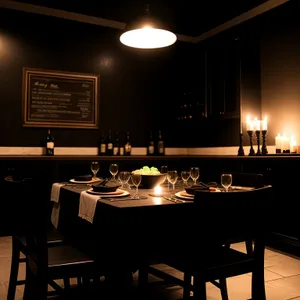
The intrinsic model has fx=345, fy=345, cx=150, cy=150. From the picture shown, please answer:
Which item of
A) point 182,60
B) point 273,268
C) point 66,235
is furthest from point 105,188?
point 182,60

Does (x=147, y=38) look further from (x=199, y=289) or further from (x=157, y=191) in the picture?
(x=199, y=289)

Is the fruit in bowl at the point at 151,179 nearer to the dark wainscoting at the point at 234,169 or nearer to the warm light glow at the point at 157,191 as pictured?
the warm light glow at the point at 157,191

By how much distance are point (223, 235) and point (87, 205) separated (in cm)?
67

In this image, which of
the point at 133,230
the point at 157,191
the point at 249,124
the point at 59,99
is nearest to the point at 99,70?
the point at 59,99

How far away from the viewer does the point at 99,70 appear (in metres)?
4.84

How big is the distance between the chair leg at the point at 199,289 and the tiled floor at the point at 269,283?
0.93 meters

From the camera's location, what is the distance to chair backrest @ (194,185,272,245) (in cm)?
139

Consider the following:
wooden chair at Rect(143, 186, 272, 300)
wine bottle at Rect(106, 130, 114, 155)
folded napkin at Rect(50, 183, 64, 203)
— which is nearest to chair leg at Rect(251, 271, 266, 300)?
wooden chair at Rect(143, 186, 272, 300)

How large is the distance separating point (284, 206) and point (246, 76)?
5.40 ft

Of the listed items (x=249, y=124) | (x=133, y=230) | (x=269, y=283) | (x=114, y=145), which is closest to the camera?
(x=133, y=230)

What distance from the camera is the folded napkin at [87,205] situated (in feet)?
5.31

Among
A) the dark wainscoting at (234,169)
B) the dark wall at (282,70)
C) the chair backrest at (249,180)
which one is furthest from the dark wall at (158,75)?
the chair backrest at (249,180)

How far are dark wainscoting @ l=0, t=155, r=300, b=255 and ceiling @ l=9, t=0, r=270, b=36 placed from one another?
5.85ft

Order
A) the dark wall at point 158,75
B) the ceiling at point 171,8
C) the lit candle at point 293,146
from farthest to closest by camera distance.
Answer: the ceiling at point 171,8 < the dark wall at point 158,75 < the lit candle at point 293,146
